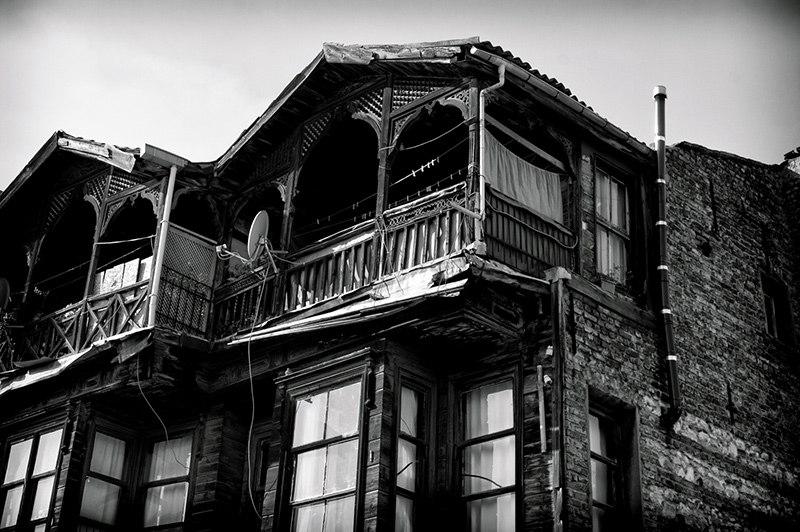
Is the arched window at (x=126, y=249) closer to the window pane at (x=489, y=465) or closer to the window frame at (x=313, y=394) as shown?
the window frame at (x=313, y=394)

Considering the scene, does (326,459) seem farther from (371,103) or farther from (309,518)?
(371,103)

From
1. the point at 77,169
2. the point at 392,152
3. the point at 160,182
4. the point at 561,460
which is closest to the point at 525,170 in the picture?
the point at 392,152

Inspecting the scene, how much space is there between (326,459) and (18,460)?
580cm

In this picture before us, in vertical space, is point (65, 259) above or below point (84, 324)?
above

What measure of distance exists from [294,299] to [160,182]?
116 inches

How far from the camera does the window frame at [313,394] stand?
40.2 ft

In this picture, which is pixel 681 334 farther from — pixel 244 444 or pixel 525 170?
pixel 244 444

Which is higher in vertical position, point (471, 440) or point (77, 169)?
point (77, 169)

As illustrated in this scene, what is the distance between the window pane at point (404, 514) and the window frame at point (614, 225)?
4.02 meters

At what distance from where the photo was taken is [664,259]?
1457 cm

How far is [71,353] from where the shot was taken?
1557 cm

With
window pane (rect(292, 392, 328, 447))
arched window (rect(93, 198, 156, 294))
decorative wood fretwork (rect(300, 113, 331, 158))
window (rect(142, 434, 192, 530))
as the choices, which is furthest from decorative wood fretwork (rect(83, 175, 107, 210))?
window pane (rect(292, 392, 328, 447))

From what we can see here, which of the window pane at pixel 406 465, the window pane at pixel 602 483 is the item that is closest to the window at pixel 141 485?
the window pane at pixel 406 465

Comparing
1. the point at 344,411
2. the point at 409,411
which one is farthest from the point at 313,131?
the point at 409,411
